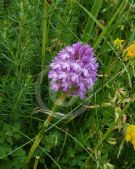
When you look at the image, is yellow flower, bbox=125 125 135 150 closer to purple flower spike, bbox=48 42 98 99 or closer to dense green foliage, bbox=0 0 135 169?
dense green foliage, bbox=0 0 135 169

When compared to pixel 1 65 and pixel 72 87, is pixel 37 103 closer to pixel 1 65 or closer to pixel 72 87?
pixel 1 65

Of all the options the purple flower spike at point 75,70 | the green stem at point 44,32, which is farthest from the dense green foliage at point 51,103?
the purple flower spike at point 75,70

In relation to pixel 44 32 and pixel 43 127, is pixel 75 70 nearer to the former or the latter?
pixel 43 127

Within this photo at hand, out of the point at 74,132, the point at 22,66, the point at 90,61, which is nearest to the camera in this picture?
the point at 90,61

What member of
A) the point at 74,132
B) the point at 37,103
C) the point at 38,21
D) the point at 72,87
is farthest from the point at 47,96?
the point at 72,87

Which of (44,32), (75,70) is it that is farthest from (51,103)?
(75,70)

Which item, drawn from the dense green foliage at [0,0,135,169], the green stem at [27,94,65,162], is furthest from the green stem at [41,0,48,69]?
the green stem at [27,94,65,162]

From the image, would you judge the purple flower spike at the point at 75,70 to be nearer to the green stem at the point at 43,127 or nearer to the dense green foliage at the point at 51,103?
the green stem at the point at 43,127

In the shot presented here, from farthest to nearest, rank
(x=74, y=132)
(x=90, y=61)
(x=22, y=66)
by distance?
(x=74, y=132) < (x=22, y=66) < (x=90, y=61)
